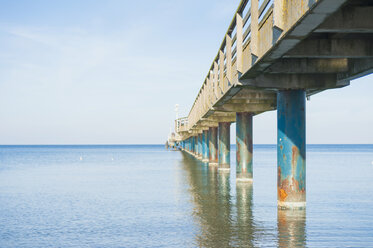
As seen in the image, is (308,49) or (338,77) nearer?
(308,49)

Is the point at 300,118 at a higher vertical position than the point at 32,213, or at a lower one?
higher

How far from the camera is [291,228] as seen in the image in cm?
1413

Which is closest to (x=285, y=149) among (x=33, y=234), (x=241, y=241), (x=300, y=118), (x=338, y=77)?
(x=300, y=118)

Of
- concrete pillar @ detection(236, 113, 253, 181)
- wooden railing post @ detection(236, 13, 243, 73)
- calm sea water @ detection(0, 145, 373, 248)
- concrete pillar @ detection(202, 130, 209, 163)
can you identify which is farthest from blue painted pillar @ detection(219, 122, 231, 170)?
wooden railing post @ detection(236, 13, 243, 73)

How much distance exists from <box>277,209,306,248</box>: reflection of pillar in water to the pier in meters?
0.52

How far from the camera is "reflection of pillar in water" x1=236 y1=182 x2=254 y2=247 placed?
12609 millimetres

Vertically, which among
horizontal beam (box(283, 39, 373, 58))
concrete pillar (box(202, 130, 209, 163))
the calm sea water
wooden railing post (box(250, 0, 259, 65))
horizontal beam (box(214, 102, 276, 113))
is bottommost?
the calm sea water

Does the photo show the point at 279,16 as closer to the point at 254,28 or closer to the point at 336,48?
the point at 254,28

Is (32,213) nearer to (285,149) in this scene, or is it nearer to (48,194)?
(48,194)

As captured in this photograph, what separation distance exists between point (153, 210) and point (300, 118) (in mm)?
6758

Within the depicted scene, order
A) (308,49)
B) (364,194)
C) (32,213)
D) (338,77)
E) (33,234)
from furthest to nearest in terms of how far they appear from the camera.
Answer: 1. (364,194)
2. (32,213)
3. (338,77)
4. (33,234)
5. (308,49)

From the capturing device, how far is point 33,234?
14211 millimetres

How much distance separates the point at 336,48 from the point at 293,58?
9.63ft

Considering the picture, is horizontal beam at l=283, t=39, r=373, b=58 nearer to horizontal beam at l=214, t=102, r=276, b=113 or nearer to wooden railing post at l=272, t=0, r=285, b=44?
wooden railing post at l=272, t=0, r=285, b=44
